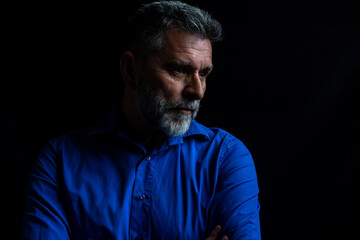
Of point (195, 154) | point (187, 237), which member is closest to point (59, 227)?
point (187, 237)

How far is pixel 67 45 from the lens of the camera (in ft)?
7.75

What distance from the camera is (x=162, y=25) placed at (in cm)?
168

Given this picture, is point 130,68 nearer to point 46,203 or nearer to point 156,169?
point 156,169

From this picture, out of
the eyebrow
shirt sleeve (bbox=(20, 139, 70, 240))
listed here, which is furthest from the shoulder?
shirt sleeve (bbox=(20, 139, 70, 240))

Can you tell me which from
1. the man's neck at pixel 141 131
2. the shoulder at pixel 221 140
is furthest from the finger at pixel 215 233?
the man's neck at pixel 141 131

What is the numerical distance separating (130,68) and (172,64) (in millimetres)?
258

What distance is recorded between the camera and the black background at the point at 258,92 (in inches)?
84.7

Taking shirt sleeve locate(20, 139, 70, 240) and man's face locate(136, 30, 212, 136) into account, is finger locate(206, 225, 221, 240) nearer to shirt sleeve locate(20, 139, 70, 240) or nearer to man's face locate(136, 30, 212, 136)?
man's face locate(136, 30, 212, 136)

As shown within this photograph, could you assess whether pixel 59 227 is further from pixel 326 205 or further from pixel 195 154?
pixel 326 205

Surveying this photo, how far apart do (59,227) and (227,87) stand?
128 centimetres

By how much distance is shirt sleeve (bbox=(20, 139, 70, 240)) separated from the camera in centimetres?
156

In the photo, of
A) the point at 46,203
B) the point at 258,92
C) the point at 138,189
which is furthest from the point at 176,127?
the point at 258,92

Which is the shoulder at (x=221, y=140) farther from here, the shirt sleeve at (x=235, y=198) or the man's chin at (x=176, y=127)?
the man's chin at (x=176, y=127)

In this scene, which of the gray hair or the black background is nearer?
the gray hair
